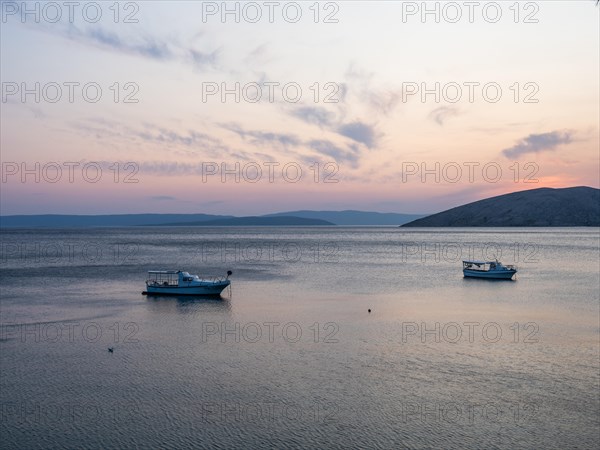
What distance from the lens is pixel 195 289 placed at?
64188mm

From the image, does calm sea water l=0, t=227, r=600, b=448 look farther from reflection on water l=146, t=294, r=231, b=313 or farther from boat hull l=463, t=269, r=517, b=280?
boat hull l=463, t=269, r=517, b=280

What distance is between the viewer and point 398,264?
361 feet

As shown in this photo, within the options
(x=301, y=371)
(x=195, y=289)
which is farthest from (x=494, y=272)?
(x=301, y=371)

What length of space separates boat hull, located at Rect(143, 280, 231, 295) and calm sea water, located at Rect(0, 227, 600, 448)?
200 centimetres

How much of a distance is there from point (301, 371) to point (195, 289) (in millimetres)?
35383

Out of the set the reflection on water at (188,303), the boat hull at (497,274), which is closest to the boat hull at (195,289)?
the reflection on water at (188,303)

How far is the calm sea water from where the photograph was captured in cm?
2298

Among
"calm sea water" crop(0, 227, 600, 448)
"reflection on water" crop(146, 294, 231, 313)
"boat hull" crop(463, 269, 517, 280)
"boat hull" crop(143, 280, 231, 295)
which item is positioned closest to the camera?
"calm sea water" crop(0, 227, 600, 448)

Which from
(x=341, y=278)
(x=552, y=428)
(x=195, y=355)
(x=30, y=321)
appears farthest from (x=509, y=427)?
(x=341, y=278)

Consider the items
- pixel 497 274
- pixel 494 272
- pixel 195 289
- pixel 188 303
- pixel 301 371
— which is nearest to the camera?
pixel 301 371

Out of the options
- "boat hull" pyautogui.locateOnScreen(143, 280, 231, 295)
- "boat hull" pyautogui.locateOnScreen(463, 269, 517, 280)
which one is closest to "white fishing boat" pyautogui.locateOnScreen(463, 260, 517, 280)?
"boat hull" pyautogui.locateOnScreen(463, 269, 517, 280)

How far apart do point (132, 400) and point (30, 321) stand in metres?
24.9

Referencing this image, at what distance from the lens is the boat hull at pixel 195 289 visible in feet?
209

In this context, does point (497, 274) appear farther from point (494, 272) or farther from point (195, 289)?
point (195, 289)
